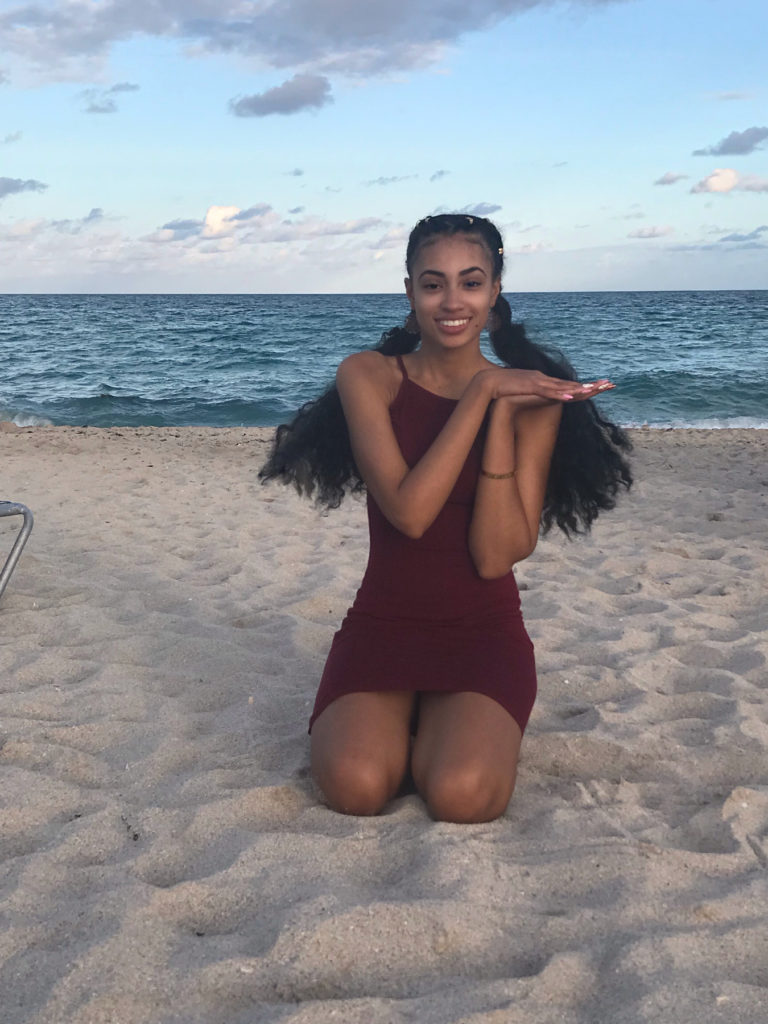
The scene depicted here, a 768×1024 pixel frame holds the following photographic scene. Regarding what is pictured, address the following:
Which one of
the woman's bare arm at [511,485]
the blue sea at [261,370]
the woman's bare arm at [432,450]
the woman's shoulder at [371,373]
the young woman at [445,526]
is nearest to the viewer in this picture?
the young woman at [445,526]

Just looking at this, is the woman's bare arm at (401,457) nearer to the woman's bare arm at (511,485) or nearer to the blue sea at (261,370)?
the woman's bare arm at (511,485)

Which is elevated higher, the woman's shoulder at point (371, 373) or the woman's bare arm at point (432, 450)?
the woman's shoulder at point (371, 373)

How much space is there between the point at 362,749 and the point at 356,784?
106 millimetres

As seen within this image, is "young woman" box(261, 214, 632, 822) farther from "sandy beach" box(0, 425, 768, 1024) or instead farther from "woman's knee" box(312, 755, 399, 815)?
"sandy beach" box(0, 425, 768, 1024)

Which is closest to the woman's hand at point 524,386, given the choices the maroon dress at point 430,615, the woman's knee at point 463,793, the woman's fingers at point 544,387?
the woman's fingers at point 544,387

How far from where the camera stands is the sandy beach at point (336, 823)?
189cm

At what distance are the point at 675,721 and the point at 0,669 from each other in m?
2.58

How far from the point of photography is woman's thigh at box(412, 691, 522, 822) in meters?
2.62

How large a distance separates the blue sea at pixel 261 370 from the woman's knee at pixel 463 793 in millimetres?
1588

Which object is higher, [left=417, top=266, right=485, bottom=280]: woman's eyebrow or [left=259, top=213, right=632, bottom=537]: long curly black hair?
[left=417, top=266, right=485, bottom=280]: woman's eyebrow

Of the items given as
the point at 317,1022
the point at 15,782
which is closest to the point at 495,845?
the point at 317,1022

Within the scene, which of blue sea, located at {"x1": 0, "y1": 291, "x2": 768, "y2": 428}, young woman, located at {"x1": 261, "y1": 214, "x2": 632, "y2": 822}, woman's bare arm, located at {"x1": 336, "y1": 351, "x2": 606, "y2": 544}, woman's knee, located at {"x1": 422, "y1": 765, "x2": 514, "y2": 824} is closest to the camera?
woman's knee, located at {"x1": 422, "y1": 765, "x2": 514, "y2": 824}

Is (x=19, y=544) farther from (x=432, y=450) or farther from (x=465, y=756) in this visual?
(x=465, y=756)

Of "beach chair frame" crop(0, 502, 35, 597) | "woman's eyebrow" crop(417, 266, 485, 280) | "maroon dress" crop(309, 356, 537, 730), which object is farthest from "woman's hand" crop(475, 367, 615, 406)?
"beach chair frame" crop(0, 502, 35, 597)
